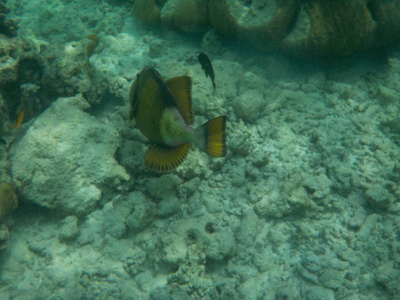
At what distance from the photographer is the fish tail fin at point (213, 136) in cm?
187

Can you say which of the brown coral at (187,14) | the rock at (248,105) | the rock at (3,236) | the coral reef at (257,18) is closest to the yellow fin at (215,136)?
the rock at (248,105)

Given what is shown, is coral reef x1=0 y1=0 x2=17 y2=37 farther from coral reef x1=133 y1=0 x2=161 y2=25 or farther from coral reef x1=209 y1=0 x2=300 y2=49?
coral reef x1=209 y1=0 x2=300 y2=49

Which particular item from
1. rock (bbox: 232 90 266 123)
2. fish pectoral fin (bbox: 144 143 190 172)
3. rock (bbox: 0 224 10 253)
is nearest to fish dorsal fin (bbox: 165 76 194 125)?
fish pectoral fin (bbox: 144 143 190 172)

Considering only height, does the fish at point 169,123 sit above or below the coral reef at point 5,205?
above

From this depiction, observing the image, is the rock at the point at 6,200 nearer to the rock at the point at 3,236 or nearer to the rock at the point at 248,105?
the rock at the point at 3,236

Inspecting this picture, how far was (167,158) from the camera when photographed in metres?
2.05

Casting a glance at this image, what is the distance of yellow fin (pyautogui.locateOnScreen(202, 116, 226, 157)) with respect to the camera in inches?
73.7

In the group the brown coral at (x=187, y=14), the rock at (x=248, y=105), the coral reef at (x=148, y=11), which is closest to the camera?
the rock at (x=248, y=105)

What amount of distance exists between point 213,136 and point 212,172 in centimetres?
109

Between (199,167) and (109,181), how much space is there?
934mm

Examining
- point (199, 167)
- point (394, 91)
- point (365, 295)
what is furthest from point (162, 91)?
point (394, 91)

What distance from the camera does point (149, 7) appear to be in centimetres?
460

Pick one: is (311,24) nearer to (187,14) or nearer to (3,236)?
(187,14)

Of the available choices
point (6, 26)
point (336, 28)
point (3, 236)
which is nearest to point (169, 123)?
point (3, 236)
